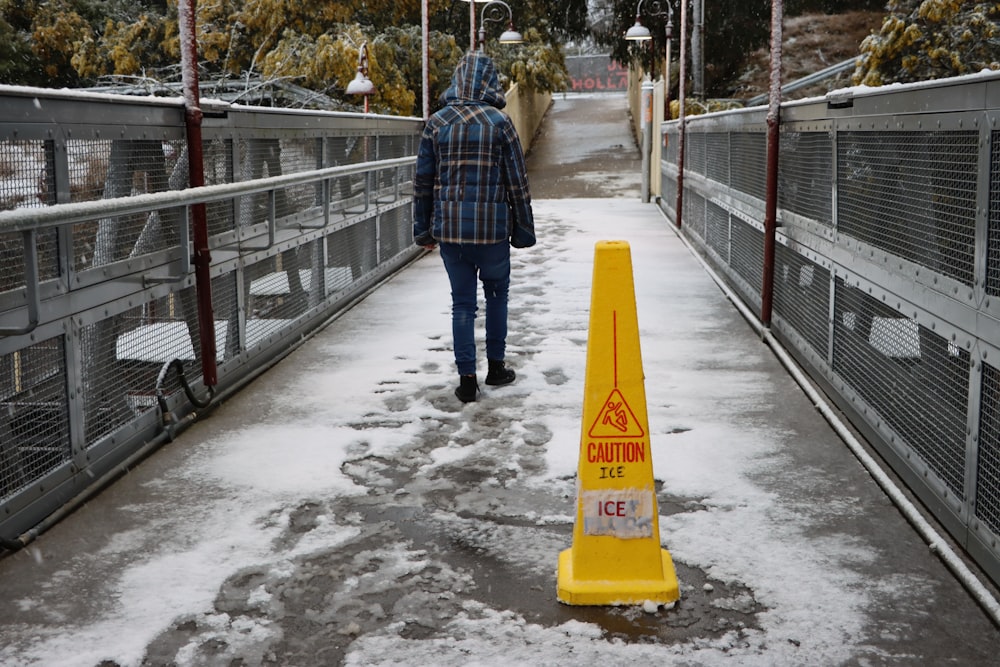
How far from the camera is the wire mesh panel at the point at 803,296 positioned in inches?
246

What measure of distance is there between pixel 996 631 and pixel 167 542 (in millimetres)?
2644

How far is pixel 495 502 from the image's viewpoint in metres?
4.48

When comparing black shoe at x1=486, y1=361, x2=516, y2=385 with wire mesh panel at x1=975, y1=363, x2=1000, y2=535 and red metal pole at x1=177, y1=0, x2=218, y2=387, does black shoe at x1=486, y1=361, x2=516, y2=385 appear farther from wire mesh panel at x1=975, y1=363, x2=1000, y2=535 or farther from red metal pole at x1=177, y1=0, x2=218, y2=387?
wire mesh panel at x1=975, y1=363, x2=1000, y2=535


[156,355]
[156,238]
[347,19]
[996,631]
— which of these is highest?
[347,19]

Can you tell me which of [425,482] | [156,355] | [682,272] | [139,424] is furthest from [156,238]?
[682,272]

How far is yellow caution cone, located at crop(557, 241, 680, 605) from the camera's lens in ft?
11.5

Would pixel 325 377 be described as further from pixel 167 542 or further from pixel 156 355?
pixel 167 542

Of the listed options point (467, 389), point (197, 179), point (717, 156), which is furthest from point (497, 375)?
point (717, 156)

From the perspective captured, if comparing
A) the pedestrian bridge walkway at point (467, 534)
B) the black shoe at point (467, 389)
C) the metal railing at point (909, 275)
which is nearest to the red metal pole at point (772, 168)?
the metal railing at point (909, 275)

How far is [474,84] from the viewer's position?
603 centimetres

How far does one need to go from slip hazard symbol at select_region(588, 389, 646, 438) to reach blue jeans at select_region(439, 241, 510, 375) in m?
2.58

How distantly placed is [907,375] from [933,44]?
1280 centimetres

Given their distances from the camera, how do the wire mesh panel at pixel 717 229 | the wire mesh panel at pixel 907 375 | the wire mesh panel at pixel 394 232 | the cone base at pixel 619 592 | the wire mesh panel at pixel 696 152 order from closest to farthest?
the cone base at pixel 619 592
the wire mesh panel at pixel 907 375
the wire mesh panel at pixel 717 229
the wire mesh panel at pixel 394 232
the wire mesh panel at pixel 696 152

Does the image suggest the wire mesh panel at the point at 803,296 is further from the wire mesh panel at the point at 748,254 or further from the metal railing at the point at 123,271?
the metal railing at the point at 123,271
